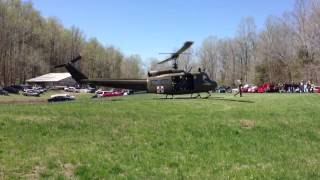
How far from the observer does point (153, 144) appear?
14141 millimetres

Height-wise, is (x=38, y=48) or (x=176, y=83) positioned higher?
(x=38, y=48)

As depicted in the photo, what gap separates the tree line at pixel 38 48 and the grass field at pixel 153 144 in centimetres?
8947

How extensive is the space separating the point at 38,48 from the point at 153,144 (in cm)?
10974

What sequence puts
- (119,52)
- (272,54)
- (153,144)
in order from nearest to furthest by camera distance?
1. (153,144)
2. (272,54)
3. (119,52)

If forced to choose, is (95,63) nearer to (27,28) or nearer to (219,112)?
(27,28)

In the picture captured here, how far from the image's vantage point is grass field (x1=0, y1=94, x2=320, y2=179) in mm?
11297

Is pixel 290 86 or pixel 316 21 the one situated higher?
pixel 316 21

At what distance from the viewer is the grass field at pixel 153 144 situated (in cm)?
1130

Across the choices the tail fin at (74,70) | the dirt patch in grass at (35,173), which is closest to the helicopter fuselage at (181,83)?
the tail fin at (74,70)

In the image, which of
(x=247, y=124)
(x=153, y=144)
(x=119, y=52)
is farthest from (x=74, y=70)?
(x=119, y=52)

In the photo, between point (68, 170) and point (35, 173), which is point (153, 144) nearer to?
point (68, 170)

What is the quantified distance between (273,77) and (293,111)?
7930 cm

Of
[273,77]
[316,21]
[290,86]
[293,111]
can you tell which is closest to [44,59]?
[273,77]

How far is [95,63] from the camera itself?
5541 inches
